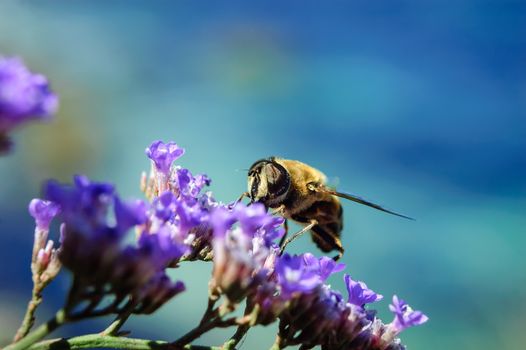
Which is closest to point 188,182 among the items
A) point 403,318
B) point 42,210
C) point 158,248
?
point 42,210

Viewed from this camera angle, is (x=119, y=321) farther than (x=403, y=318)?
No

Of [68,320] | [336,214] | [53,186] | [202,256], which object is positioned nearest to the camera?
[53,186]

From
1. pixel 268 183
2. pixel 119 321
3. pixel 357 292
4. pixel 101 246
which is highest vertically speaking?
pixel 268 183

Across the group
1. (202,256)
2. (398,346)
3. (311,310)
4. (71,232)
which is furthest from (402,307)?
(71,232)

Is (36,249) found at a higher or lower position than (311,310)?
lower

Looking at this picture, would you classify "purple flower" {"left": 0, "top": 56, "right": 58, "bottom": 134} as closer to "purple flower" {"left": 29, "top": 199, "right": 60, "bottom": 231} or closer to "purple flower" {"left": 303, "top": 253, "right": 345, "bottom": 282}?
"purple flower" {"left": 29, "top": 199, "right": 60, "bottom": 231}

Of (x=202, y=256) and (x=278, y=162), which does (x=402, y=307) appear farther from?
(x=278, y=162)

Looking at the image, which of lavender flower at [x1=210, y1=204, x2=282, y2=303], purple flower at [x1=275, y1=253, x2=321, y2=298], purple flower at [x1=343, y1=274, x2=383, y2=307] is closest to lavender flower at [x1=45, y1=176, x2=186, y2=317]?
lavender flower at [x1=210, y1=204, x2=282, y2=303]

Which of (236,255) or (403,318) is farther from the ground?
(403,318)

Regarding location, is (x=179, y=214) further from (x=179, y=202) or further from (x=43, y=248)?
(x=43, y=248)
